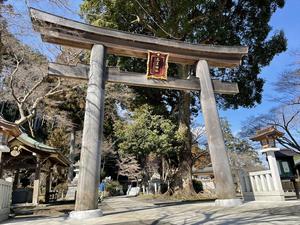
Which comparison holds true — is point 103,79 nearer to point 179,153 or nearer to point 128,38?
point 128,38

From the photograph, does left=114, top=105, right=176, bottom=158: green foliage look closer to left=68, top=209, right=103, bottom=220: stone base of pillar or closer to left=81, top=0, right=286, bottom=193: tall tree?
left=81, top=0, right=286, bottom=193: tall tree

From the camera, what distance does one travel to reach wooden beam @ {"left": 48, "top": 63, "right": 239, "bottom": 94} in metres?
6.48

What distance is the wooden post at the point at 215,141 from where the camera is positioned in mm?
6355

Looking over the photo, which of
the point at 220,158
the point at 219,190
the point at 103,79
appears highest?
the point at 103,79

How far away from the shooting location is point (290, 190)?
13.7 meters

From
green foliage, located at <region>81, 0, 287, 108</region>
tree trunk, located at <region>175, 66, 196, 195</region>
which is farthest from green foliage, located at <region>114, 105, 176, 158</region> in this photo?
green foliage, located at <region>81, 0, 287, 108</region>

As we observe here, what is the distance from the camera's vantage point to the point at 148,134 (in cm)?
1343

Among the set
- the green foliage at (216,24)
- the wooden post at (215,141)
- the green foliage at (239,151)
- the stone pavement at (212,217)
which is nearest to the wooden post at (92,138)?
the stone pavement at (212,217)

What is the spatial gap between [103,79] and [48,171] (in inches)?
391

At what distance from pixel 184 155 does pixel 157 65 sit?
6.10 metres

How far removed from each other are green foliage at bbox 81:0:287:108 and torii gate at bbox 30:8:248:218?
11.7ft

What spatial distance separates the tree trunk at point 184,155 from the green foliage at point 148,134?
63 cm

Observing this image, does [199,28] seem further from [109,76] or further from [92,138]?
[92,138]

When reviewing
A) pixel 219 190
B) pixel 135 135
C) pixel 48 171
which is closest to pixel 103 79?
pixel 219 190
